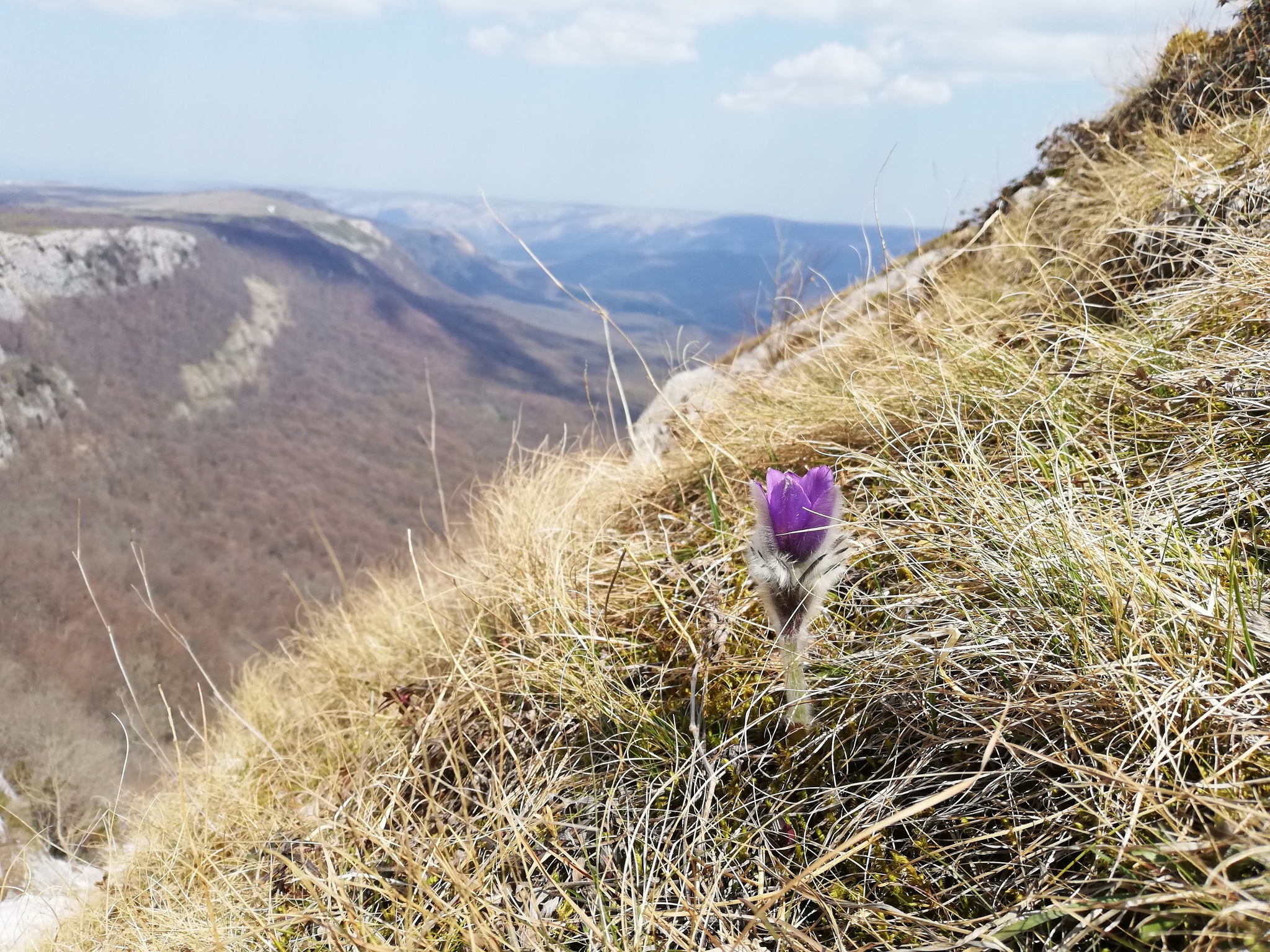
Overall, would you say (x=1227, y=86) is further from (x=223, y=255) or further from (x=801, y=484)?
(x=223, y=255)

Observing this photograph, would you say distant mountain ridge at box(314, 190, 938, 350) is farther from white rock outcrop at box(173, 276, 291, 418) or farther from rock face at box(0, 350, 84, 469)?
rock face at box(0, 350, 84, 469)

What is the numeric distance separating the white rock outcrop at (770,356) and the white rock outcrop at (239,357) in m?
21.8

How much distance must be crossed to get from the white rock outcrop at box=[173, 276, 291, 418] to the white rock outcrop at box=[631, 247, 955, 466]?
71.4 feet

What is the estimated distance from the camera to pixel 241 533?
737 inches

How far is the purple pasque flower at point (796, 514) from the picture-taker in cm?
107

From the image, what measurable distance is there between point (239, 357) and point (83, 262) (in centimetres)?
1120

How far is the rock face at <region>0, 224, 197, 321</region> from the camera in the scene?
12609mm

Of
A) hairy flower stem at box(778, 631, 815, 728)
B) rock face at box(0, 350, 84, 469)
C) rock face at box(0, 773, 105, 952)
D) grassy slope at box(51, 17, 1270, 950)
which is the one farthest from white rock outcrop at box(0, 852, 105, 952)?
rock face at box(0, 350, 84, 469)

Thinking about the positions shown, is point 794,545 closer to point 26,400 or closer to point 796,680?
point 796,680

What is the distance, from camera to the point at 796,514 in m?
1.06

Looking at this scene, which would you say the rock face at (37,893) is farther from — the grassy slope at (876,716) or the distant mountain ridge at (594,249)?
the distant mountain ridge at (594,249)

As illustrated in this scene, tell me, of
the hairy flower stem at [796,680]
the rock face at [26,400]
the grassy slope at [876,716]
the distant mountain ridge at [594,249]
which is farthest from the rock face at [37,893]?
the distant mountain ridge at [594,249]

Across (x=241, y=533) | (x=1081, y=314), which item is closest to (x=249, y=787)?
(x=1081, y=314)

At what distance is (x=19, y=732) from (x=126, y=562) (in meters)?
6.44
